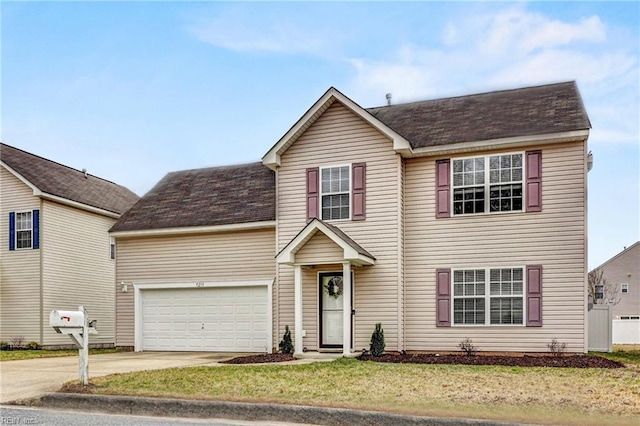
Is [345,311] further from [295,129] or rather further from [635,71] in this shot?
[635,71]

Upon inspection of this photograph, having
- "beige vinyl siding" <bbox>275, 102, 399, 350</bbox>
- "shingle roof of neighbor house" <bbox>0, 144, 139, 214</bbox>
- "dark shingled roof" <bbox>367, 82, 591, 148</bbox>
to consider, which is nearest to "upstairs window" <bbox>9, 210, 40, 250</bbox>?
"shingle roof of neighbor house" <bbox>0, 144, 139, 214</bbox>

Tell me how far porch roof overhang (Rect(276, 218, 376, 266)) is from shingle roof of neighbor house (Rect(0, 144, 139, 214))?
34.4ft

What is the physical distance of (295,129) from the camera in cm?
1725

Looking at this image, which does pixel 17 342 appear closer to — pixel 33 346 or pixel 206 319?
pixel 33 346

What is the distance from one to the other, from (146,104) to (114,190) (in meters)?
8.99

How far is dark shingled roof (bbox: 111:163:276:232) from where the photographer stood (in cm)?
1902

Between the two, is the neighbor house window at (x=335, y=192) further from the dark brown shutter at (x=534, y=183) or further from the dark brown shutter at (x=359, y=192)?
the dark brown shutter at (x=534, y=183)

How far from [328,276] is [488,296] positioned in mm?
4152

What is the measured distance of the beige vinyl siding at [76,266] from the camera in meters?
21.9

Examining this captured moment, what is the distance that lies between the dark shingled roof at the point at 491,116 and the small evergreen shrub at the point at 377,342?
4843mm

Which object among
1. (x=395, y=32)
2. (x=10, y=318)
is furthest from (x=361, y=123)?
(x=10, y=318)

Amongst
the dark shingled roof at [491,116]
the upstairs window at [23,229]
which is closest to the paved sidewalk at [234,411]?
the dark shingled roof at [491,116]

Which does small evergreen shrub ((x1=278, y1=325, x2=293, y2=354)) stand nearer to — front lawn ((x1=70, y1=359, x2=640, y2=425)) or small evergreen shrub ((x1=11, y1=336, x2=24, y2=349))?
front lawn ((x1=70, y1=359, x2=640, y2=425))

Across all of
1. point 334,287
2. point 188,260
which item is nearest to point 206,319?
point 188,260
